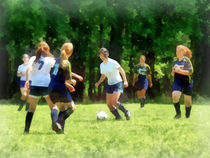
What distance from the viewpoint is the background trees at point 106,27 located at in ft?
84.2

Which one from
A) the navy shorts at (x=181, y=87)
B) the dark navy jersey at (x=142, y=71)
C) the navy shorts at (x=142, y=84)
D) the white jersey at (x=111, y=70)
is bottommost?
the navy shorts at (x=142, y=84)

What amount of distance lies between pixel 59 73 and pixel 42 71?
32 cm

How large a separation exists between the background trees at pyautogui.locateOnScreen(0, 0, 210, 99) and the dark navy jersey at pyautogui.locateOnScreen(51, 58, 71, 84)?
15396 millimetres

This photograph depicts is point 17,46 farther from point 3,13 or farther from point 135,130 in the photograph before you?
point 135,130

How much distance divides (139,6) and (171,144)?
63.2 ft

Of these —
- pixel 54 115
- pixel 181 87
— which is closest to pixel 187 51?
pixel 181 87

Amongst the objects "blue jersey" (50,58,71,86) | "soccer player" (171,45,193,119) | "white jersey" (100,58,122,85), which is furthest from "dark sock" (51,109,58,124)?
"soccer player" (171,45,193,119)

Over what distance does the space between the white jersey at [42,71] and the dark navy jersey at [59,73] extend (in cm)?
8

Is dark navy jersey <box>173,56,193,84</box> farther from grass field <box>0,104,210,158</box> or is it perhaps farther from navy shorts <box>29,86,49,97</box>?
navy shorts <box>29,86,49,97</box>

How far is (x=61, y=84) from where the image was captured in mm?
10047

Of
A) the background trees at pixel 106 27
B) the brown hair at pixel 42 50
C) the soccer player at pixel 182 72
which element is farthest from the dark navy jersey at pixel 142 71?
the brown hair at pixel 42 50

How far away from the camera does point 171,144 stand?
339 inches

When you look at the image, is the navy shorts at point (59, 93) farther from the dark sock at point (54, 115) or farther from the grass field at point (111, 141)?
the grass field at point (111, 141)

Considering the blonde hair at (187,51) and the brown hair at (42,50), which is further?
the blonde hair at (187,51)
